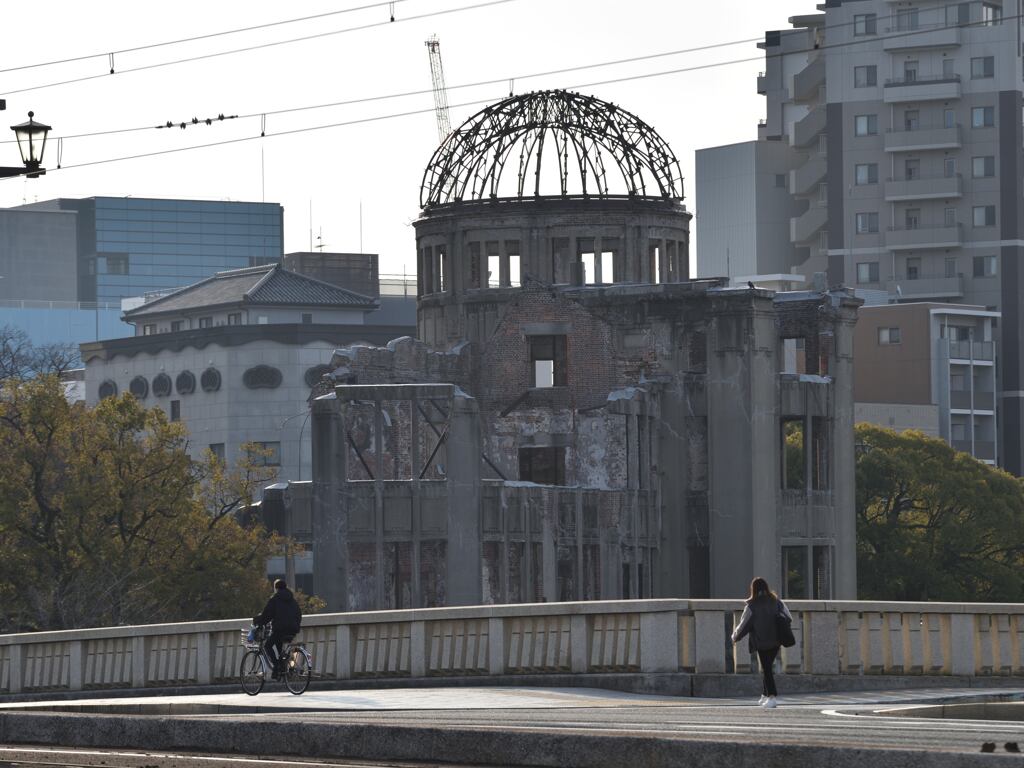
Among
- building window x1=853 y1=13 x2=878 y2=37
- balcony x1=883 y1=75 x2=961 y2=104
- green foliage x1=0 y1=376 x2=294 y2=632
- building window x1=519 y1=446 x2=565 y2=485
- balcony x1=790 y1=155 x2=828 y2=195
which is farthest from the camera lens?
balcony x1=790 y1=155 x2=828 y2=195

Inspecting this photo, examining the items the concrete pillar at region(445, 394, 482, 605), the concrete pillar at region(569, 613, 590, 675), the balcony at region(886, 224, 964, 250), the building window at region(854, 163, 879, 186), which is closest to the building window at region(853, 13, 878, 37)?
the building window at region(854, 163, 879, 186)

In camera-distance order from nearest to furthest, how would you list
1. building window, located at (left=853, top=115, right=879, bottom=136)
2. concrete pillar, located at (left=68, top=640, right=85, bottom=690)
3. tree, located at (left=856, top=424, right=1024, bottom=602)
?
1. concrete pillar, located at (left=68, top=640, right=85, bottom=690)
2. tree, located at (left=856, top=424, right=1024, bottom=602)
3. building window, located at (left=853, top=115, right=879, bottom=136)

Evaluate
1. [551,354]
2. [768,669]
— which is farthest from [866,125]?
[768,669]

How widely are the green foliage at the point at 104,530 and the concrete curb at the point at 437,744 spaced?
115ft

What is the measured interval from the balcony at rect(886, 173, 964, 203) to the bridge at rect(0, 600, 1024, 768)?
357 feet

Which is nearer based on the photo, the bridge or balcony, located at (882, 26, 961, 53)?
the bridge

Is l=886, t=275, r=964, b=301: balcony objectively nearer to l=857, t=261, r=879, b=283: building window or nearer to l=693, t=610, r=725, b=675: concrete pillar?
l=857, t=261, r=879, b=283: building window

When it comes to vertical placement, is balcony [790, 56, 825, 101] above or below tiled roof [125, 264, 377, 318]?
above

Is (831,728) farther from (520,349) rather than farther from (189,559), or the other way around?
(520,349)

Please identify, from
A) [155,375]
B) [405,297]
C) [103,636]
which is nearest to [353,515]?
[103,636]

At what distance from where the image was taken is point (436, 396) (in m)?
63.1

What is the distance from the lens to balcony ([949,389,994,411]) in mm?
130125

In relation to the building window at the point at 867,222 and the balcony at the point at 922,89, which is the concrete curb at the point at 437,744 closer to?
the balcony at the point at 922,89

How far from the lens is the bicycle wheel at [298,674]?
30.9 meters
